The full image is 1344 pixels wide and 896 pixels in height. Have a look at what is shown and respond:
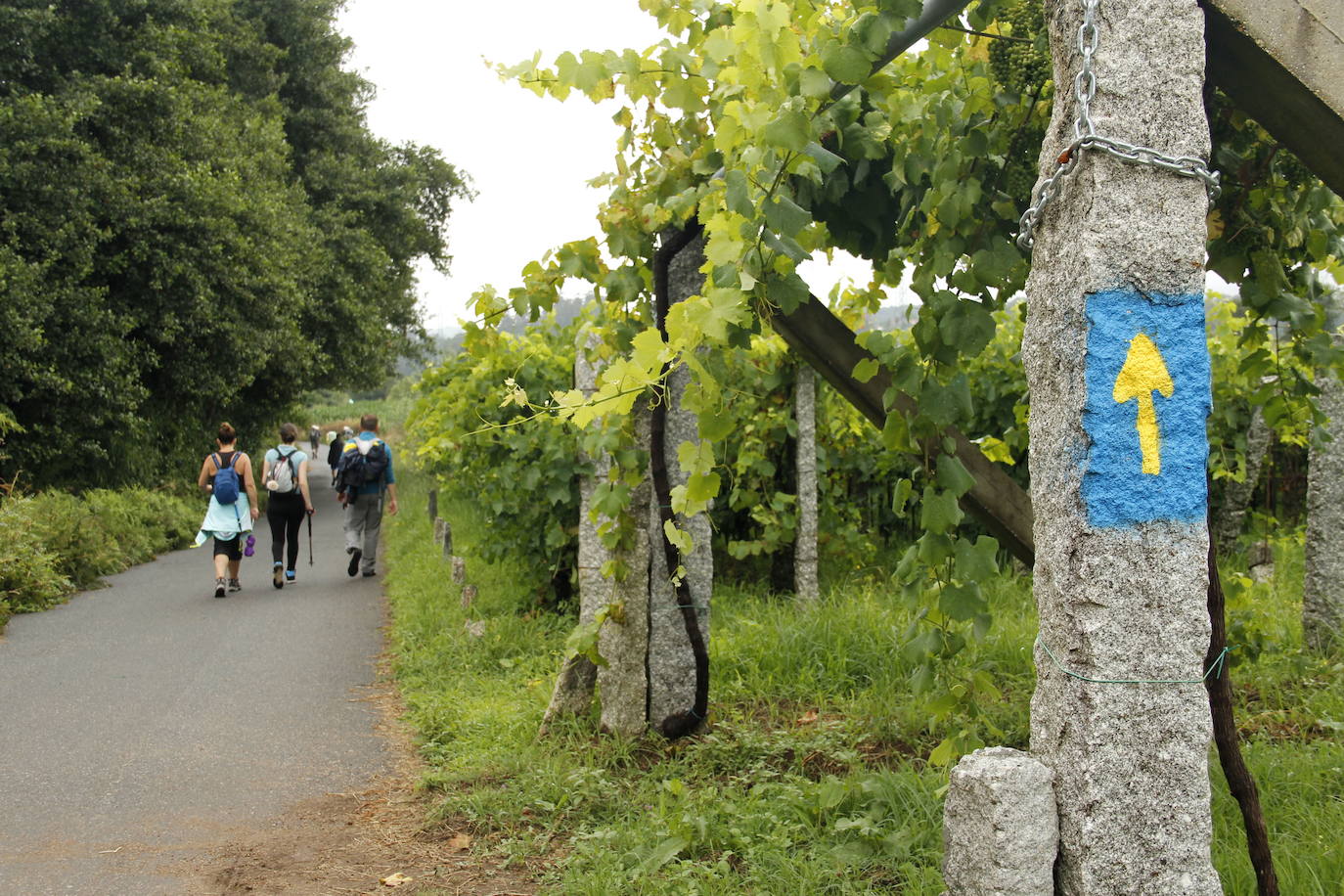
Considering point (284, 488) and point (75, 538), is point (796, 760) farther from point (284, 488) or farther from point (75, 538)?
point (75, 538)

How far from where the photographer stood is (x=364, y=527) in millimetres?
12898

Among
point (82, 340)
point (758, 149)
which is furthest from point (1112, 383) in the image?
point (82, 340)

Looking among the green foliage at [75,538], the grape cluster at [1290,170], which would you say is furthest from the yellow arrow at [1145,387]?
the green foliage at [75,538]

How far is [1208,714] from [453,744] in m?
4.30

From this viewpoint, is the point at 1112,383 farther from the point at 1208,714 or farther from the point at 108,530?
the point at 108,530

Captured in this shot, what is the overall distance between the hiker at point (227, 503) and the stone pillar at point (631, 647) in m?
7.30

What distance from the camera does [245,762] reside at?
580cm

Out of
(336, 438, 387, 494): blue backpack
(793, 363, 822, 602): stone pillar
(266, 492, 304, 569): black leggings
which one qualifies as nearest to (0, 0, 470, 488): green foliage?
(266, 492, 304, 569): black leggings

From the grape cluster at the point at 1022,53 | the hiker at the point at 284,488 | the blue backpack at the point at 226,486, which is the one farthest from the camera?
the hiker at the point at 284,488

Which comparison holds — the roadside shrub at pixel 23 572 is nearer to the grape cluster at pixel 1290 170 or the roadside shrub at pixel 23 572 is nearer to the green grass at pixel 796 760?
the green grass at pixel 796 760

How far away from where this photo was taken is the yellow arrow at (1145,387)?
87.1 inches

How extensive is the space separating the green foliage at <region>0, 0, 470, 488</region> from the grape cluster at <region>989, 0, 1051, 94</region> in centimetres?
1507

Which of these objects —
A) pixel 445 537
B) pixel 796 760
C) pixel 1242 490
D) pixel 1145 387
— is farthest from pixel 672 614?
pixel 445 537

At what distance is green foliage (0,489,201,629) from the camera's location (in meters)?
10.7
